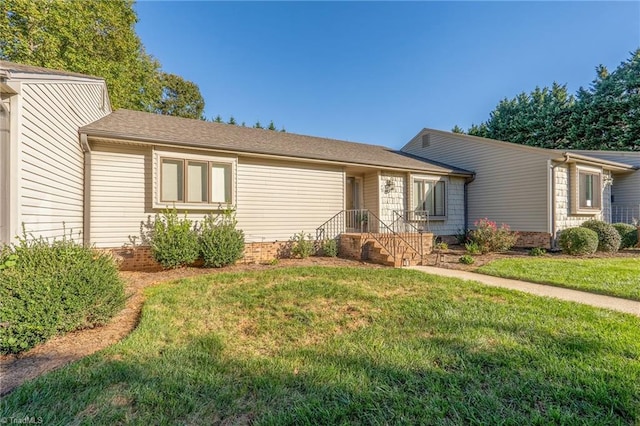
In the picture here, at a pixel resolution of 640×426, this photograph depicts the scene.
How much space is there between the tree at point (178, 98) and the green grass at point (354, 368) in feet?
90.2

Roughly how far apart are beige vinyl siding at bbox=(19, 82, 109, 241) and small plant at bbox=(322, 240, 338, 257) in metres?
6.36

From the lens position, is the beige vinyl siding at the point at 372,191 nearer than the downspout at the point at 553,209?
No

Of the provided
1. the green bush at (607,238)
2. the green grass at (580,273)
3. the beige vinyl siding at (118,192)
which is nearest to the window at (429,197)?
the green grass at (580,273)

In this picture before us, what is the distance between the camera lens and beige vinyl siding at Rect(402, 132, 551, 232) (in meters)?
11.0

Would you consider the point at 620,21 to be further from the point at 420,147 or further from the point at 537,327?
the point at 537,327

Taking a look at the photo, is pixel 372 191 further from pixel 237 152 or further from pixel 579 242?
pixel 579 242

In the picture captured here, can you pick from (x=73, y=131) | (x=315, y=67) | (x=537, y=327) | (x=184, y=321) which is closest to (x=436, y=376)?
(x=537, y=327)

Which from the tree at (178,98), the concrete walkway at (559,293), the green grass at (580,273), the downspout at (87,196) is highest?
the tree at (178,98)

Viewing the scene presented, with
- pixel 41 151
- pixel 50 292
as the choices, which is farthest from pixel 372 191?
pixel 50 292

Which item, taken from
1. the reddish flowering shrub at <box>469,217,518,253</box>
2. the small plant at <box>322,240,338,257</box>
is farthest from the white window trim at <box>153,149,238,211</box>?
the reddish flowering shrub at <box>469,217,518,253</box>

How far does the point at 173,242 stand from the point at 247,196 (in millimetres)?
2508

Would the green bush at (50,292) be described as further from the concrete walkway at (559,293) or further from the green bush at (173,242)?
the concrete walkway at (559,293)

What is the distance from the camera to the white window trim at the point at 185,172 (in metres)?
7.38

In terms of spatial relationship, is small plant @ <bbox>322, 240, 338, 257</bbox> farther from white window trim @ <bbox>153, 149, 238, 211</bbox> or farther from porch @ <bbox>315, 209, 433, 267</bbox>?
white window trim @ <bbox>153, 149, 238, 211</bbox>
